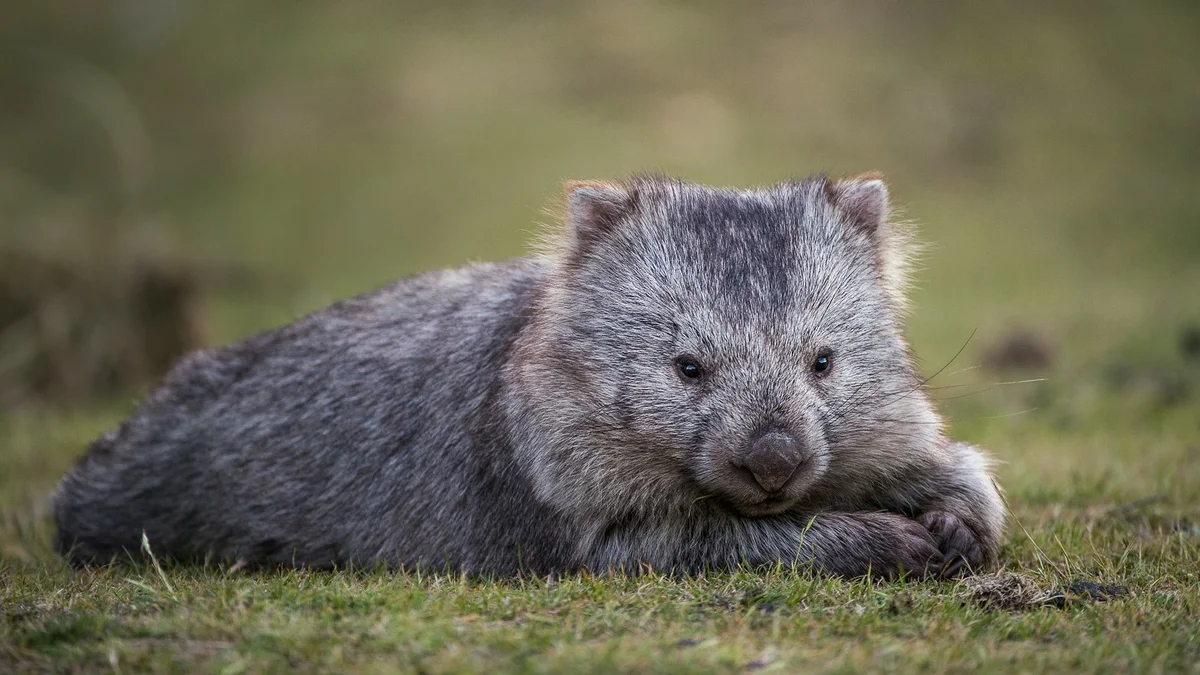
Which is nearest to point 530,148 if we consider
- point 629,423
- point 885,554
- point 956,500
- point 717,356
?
point 956,500

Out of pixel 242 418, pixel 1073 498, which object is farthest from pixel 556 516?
pixel 1073 498

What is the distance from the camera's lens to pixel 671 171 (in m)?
19.4

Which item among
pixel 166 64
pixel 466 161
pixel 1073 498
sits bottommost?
pixel 1073 498

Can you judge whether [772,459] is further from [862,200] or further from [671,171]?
[671,171]

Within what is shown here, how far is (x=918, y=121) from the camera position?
21.9 m

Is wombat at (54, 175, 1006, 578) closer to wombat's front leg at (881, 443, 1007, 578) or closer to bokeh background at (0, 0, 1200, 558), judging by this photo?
wombat's front leg at (881, 443, 1007, 578)

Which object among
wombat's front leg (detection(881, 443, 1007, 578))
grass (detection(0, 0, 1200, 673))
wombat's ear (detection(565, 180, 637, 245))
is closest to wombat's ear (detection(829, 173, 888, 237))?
grass (detection(0, 0, 1200, 673))

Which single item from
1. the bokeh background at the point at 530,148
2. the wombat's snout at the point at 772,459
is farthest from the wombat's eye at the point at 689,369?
the bokeh background at the point at 530,148

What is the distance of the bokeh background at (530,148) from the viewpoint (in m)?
11.3

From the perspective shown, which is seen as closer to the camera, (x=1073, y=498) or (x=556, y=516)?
(x=556, y=516)

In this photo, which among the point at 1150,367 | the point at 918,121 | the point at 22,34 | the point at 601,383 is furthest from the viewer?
the point at 22,34

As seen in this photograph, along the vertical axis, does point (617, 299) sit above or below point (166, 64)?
below

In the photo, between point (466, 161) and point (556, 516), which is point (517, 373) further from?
point (466, 161)

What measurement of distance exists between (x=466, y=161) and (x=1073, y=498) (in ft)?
56.0
